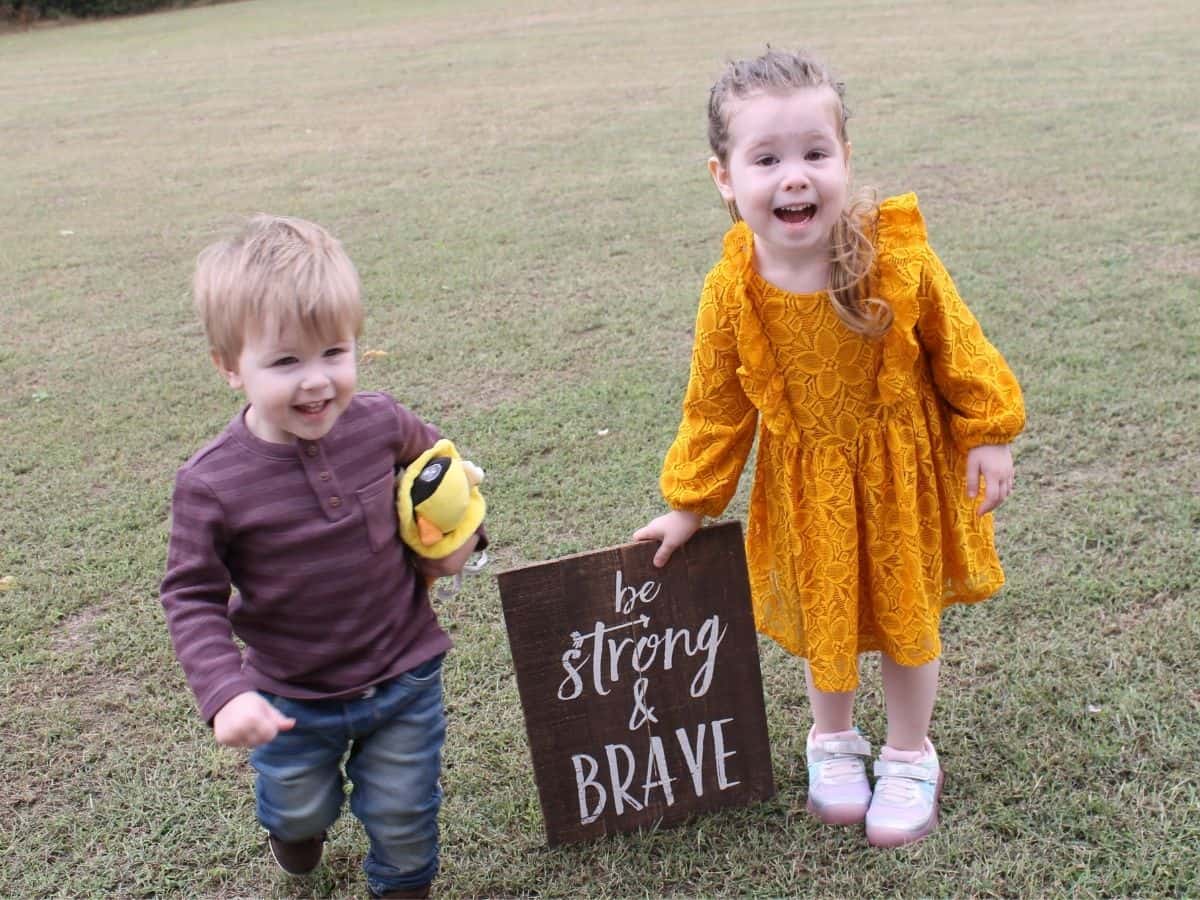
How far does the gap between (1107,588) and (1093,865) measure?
930mm

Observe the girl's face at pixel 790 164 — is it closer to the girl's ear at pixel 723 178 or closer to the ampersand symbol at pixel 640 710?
the girl's ear at pixel 723 178

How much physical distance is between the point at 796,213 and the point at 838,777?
3.61 ft

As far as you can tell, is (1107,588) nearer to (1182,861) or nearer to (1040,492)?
(1040,492)

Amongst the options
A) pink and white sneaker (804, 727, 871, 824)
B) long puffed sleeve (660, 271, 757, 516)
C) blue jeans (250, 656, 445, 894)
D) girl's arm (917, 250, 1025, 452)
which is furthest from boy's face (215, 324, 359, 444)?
pink and white sneaker (804, 727, 871, 824)

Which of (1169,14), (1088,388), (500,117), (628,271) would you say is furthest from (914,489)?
(1169,14)

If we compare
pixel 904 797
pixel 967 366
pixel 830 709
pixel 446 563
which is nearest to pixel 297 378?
pixel 446 563

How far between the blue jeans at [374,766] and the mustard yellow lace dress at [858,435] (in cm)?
60

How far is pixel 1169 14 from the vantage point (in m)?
12.5

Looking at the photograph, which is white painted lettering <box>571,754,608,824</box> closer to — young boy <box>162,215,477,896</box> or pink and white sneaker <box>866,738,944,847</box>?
young boy <box>162,215,477,896</box>

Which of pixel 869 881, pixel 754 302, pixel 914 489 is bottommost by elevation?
pixel 869 881

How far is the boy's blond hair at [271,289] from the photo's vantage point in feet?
5.75

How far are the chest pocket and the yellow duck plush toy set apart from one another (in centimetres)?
1

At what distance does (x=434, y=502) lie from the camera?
193 centimetres

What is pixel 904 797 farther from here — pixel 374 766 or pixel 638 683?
pixel 374 766
